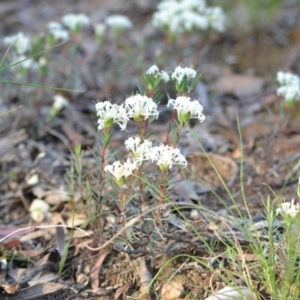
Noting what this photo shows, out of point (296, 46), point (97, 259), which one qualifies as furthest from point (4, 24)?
point (97, 259)

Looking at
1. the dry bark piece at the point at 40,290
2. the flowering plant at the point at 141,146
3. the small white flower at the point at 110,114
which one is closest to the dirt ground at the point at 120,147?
the dry bark piece at the point at 40,290

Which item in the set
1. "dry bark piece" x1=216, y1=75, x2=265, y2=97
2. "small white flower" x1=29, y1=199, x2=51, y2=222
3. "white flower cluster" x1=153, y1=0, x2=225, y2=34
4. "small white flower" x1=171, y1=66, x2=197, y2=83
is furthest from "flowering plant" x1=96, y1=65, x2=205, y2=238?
"dry bark piece" x1=216, y1=75, x2=265, y2=97

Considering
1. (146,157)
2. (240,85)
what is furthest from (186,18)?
(146,157)

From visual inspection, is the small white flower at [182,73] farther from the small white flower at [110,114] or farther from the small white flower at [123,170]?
the small white flower at [123,170]

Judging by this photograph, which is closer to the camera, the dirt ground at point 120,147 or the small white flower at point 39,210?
the dirt ground at point 120,147

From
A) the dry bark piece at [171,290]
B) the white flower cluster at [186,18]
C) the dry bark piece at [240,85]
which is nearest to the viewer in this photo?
the dry bark piece at [171,290]
